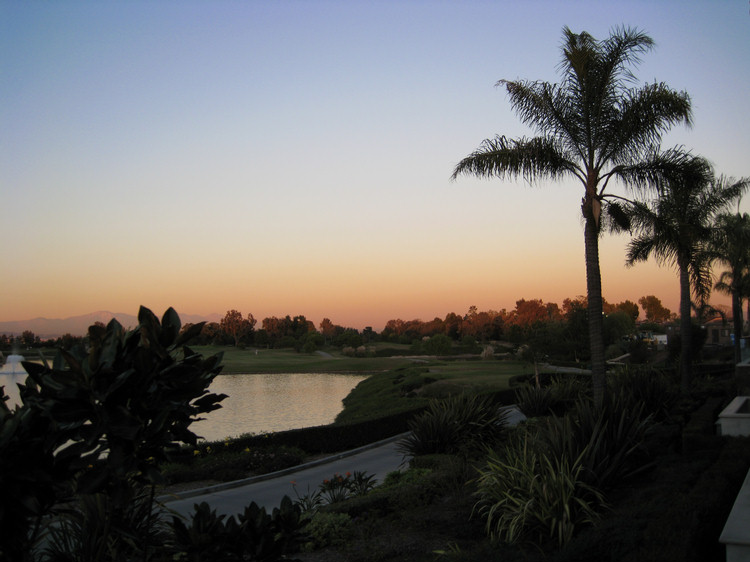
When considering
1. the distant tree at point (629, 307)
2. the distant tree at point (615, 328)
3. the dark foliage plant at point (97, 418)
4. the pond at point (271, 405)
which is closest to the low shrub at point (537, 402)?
the pond at point (271, 405)

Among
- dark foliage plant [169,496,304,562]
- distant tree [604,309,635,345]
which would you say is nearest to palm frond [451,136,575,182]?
dark foliage plant [169,496,304,562]

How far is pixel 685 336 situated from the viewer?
1964 centimetres

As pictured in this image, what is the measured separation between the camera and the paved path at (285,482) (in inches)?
395

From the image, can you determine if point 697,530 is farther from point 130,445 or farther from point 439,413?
point 439,413

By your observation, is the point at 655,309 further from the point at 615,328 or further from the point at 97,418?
the point at 97,418

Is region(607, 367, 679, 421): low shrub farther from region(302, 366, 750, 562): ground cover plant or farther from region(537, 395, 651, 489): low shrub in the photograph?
region(537, 395, 651, 489): low shrub

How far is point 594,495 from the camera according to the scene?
6223mm

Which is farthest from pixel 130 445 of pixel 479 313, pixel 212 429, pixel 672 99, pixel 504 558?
pixel 479 313

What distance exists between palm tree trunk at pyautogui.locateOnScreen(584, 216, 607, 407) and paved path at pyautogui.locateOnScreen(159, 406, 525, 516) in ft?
14.6

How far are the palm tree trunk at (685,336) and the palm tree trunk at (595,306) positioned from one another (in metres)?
7.00

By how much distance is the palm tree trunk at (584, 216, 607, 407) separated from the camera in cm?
1260

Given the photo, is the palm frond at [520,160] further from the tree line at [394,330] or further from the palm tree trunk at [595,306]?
the tree line at [394,330]

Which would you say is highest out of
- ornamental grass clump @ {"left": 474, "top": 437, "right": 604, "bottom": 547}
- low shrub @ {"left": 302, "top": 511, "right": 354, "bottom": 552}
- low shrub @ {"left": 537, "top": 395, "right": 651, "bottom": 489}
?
low shrub @ {"left": 537, "top": 395, "right": 651, "bottom": 489}

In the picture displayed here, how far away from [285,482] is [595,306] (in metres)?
7.37
